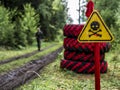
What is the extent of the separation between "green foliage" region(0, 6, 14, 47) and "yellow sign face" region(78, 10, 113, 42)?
20326mm

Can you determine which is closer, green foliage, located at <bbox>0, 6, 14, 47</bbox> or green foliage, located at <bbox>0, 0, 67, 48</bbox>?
green foliage, located at <bbox>0, 6, 14, 47</bbox>

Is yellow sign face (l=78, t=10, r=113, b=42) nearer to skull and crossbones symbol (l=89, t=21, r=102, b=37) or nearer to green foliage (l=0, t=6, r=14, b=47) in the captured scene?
skull and crossbones symbol (l=89, t=21, r=102, b=37)

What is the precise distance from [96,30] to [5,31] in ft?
70.0

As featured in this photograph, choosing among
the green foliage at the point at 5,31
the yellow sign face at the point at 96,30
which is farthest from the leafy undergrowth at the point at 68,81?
the green foliage at the point at 5,31

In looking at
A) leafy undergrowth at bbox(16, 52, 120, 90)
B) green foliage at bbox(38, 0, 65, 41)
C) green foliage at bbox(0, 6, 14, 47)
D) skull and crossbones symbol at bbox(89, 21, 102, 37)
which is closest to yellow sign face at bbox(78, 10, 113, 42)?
skull and crossbones symbol at bbox(89, 21, 102, 37)

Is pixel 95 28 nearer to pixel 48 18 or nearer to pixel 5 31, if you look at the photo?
pixel 5 31

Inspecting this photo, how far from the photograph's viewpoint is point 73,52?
40.6 ft

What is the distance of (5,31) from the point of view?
90.2ft

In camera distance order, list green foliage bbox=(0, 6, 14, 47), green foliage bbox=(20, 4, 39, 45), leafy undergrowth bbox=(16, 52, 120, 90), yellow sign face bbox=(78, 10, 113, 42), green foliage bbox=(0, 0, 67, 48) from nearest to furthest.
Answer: yellow sign face bbox=(78, 10, 113, 42) < leafy undergrowth bbox=(16, 52, 120, 90) < green foliage bbox=(0, 6, 14, 47) < green foliage bbox=(0, 0, 67, 48) < green foliage bbox=(20, 4, 39, 45)

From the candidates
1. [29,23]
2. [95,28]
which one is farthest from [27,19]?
[95,28]

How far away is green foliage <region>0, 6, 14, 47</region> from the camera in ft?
88.4

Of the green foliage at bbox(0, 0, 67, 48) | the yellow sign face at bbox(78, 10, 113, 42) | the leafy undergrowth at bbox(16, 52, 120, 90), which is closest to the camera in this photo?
the yellow sign face at bbox(78, 10, 113, 42)

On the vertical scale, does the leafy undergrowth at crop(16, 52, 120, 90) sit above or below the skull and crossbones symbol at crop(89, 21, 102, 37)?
below

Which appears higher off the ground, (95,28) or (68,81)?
(95,28)
